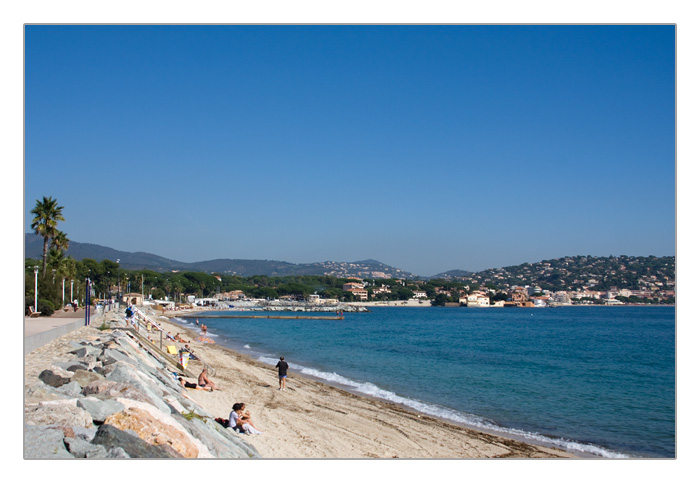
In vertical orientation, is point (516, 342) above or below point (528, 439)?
below

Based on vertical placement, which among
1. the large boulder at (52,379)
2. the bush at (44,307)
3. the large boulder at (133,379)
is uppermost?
the large boulder at (52,379)

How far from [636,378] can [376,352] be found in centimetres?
1382

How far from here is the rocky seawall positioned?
6.08 metres

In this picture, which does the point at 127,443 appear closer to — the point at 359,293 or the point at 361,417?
the point at 361,417

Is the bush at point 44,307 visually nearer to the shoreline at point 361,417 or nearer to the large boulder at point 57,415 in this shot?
the shoreline at point 361,417

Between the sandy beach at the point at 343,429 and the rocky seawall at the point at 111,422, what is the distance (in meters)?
1.45

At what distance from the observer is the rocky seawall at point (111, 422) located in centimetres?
608

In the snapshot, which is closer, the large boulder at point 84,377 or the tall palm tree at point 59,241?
the large boulder at point 84,377

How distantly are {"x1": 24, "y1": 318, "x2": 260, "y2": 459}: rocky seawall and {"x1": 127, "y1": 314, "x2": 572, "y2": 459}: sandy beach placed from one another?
1.45 m

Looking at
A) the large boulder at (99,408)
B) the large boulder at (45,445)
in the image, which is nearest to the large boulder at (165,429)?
the large boulder at (99,408)

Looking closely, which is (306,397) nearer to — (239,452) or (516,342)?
(239,452)

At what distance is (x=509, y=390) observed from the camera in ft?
62.1
